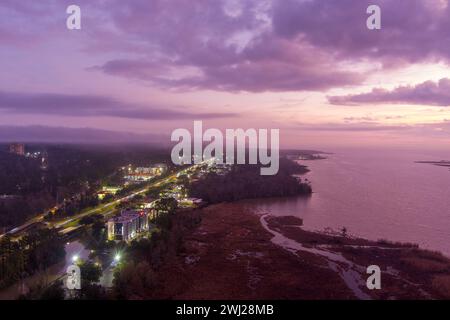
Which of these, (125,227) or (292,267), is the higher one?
(125,227)

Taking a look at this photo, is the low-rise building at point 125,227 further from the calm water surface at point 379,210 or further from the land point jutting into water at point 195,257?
the calm water surface at point 379,210

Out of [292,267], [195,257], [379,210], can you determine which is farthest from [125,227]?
[379,210]

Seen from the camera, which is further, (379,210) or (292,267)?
(379,210)

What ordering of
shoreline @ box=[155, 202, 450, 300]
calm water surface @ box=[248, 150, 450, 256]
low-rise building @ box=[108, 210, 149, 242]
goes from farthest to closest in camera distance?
calm water surface @ box=[248, 150, 450, 256] < low-rise building @ box=[108, 210, 149, 242] < shoreline @ box=[155, 202, 450, 300]

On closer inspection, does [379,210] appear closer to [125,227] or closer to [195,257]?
[195,257]

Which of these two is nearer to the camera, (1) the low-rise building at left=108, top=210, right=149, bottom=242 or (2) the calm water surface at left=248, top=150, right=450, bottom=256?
(1) the low-rise building at left=108, top=210, right=149, bottom=242

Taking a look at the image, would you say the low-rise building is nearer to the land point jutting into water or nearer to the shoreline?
the land point jutting into water

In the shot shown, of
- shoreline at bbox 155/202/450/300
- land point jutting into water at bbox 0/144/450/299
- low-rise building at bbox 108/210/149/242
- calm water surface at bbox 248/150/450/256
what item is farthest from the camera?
calm water surface at bbox 248/150/450/256

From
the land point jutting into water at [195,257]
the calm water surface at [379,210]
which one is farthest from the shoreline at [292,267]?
the calm water surface at [379,210]

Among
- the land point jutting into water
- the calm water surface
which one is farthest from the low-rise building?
the calm water surface

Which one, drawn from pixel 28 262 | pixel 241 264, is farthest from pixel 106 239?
pixel 241 264
